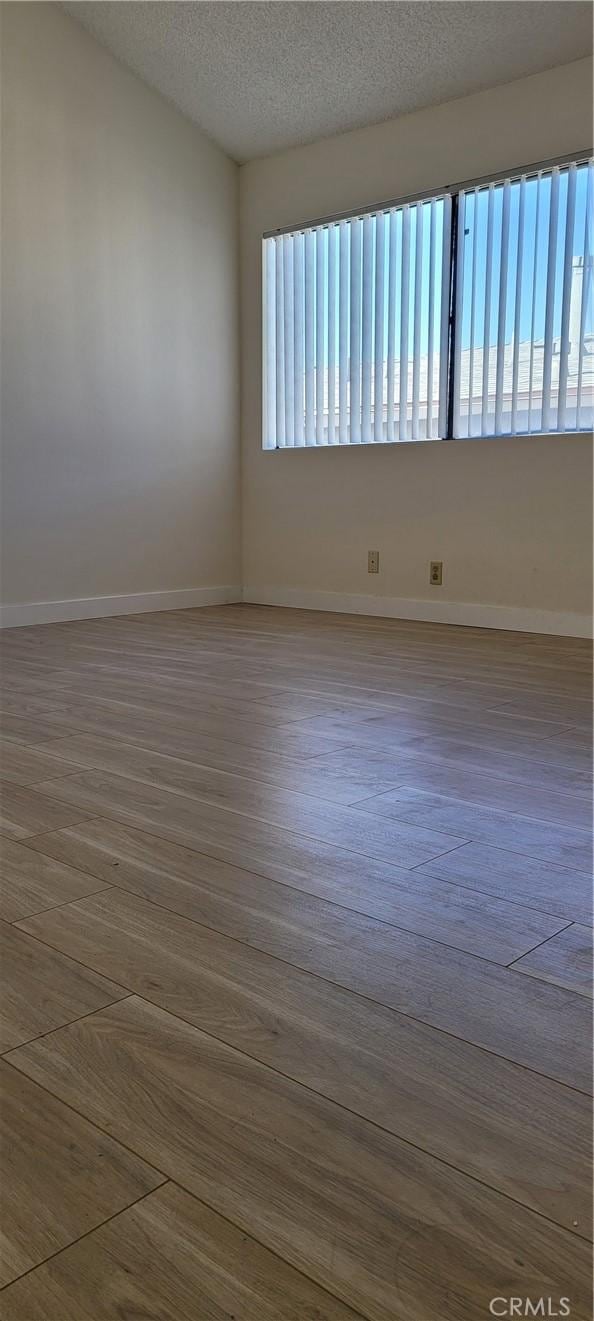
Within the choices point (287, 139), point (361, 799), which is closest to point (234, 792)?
point (361, 799)

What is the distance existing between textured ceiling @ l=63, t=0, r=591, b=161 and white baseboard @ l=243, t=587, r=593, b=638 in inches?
86.2

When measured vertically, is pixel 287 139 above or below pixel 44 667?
above

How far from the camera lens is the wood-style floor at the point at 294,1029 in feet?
2.18

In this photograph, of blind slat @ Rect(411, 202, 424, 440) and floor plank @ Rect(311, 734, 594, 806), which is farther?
blind slat @ Rect(411, 202, 424, 440)

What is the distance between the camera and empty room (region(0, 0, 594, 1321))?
730mm

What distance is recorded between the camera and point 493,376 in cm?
402

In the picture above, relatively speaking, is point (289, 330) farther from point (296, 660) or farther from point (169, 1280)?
point (169, 1280)

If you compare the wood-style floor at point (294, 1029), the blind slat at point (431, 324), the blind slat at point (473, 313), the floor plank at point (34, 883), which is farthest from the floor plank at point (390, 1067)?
the blind slat at point (431, 324)

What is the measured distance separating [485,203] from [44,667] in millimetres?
2718

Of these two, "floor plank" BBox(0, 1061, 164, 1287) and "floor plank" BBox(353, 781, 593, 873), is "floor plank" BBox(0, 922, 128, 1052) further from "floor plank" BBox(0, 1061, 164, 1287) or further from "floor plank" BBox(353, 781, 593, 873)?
"floor plank" BBox(353, 781, 593, 873)

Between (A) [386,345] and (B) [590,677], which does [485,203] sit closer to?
(A) [386,345]

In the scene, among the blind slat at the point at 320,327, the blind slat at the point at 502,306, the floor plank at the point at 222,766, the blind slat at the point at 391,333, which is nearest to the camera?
the floor plank at the point at 222,766

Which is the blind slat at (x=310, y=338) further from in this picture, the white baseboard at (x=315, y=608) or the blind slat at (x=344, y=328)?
the white baseboard at (x=315, y=608)

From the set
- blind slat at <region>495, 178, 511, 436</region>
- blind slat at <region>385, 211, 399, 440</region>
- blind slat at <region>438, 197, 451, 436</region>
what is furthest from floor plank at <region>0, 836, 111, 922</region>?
blind slat at <region>385, 211, 399, 440</region>
